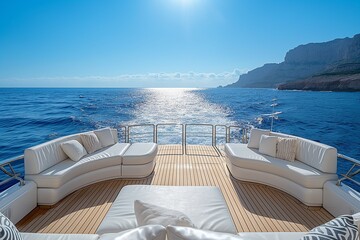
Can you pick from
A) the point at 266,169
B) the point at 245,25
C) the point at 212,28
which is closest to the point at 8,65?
the point at 212,28

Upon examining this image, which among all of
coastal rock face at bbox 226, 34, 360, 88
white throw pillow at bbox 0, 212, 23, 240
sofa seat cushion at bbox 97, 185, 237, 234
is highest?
coastal rock face at bbox 226, 34, 360, 88

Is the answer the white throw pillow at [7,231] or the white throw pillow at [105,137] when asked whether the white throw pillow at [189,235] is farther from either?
the white throw pillow at [105,137]

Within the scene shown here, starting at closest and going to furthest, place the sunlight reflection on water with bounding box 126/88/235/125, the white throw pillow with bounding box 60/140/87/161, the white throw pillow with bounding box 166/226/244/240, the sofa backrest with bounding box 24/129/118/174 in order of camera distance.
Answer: the white throw pillow with bounding box 166/226/244/240 → the sofa backrest with bounding box 24/129/118/174 → the white throw pillow with bounding box 60/140/87/161 → the sunlight reflection on water with bounding box 126/88/235/125

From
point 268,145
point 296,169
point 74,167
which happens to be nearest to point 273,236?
point 296,169

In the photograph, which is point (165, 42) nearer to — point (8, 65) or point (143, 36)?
point (143, 36)

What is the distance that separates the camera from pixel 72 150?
3.28m

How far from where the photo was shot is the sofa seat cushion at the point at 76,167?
8.84 ft

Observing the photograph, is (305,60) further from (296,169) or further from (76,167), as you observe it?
(76,167)

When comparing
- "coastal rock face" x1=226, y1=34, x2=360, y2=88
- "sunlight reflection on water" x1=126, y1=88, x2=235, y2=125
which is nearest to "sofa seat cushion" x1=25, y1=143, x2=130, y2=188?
"sunlight reflection on water" x1=126, y1=88, x2=235, y2=125

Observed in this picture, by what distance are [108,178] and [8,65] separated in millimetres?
22208

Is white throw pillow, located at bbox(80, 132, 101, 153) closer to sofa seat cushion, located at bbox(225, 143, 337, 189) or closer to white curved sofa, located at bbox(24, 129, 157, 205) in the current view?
white curved sofa, located at bbox(24, 129, 157, 205)

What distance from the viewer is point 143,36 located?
33.4 feet

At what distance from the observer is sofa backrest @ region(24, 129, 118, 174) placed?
2.68 meters

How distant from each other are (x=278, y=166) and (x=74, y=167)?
2957mm
